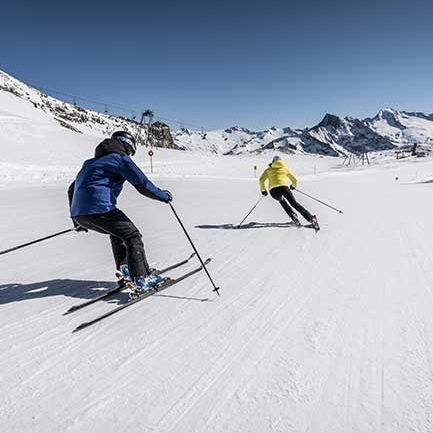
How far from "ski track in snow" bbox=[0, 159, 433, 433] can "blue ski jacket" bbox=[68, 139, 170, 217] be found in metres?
1.17

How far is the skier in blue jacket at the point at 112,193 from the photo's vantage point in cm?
371

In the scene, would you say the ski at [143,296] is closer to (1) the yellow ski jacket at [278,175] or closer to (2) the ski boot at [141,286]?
(2) the ski boot at [141,286]

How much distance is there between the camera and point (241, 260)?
555 centimetres

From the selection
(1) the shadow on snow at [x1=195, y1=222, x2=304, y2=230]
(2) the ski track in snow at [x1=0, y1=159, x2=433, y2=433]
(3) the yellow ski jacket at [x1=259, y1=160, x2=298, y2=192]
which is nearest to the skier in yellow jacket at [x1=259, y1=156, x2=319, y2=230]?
(3) the yellow ski jacket at [x1=259, y1=160, x2=298, y2=192]

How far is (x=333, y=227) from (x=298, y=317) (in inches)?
199

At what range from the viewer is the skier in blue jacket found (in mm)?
3715

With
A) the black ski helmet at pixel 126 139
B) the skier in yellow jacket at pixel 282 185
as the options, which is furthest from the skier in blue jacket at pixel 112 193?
the skier in yellow jacket at pixel 282 185

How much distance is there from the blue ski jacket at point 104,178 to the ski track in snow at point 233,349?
3.83 ft

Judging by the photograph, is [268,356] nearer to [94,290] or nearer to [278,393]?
[278,393]

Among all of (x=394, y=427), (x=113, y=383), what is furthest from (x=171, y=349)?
(x=394, y=427)

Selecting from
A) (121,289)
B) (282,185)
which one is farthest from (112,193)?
(282,185)

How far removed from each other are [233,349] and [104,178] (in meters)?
2.31

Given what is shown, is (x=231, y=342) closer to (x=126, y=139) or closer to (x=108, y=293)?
(x=108, y=293)

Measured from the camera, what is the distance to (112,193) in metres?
3.90
